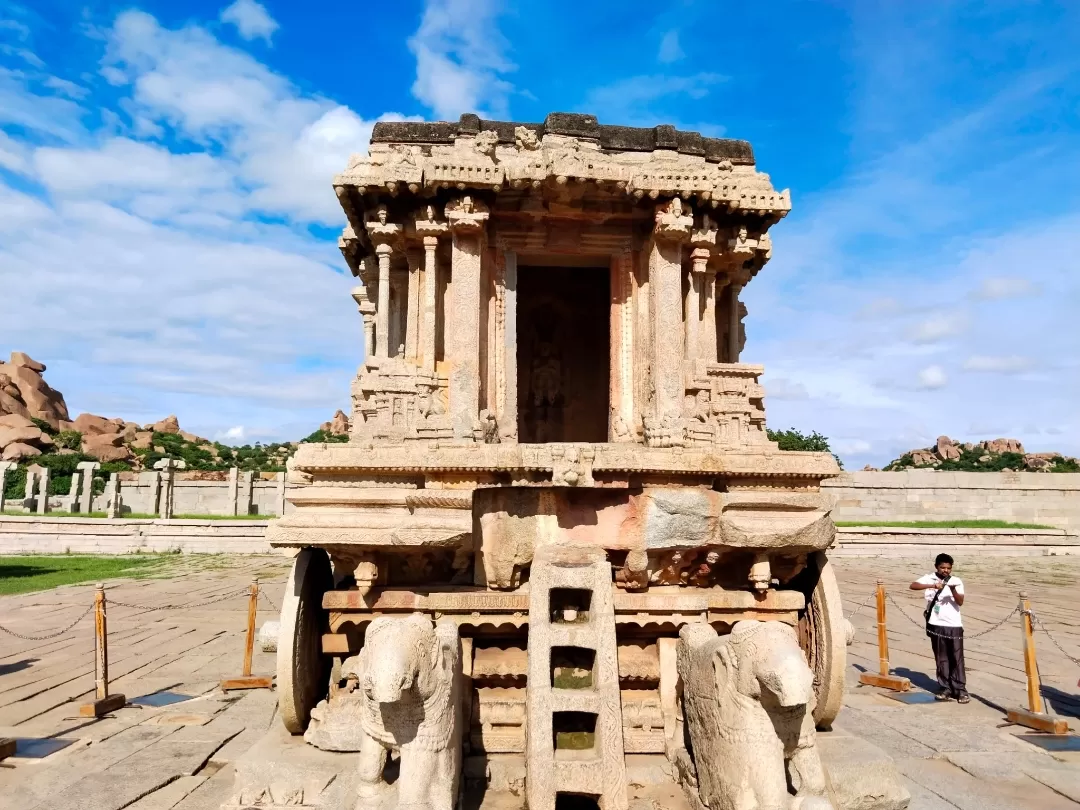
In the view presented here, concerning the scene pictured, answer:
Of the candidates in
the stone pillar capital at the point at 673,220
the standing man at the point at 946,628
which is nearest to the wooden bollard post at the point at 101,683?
the stone pillar capital at the point at 673,220

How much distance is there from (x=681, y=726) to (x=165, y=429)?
5946 centimetres

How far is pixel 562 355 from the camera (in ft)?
37.9

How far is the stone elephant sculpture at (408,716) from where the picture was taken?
3473 millimetres

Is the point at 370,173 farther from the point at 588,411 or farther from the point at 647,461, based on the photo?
the point at 588,411

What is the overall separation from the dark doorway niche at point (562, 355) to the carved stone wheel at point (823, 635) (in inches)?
221

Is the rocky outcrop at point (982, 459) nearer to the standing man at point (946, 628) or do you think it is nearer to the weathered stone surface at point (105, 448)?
the standing man at point (946, 628)

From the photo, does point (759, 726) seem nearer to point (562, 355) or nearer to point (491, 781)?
point (491, 781)

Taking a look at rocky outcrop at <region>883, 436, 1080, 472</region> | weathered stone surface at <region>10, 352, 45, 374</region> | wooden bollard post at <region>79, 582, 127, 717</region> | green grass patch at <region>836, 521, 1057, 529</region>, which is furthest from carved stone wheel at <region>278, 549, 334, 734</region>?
weathered stone surface at <region>10, 352, 45, 374</region>

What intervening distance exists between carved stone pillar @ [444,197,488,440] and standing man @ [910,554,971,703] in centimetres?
474

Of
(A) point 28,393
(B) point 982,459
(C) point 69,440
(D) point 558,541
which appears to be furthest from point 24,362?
(B) point 982,459

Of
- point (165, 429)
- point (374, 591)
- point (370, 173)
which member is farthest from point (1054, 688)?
point (165, 429)

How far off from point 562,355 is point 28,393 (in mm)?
53335

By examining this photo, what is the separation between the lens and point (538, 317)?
11641 mm

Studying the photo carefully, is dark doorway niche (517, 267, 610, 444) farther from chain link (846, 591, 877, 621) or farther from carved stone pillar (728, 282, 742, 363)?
chain link (846, 591, 877, 621)
